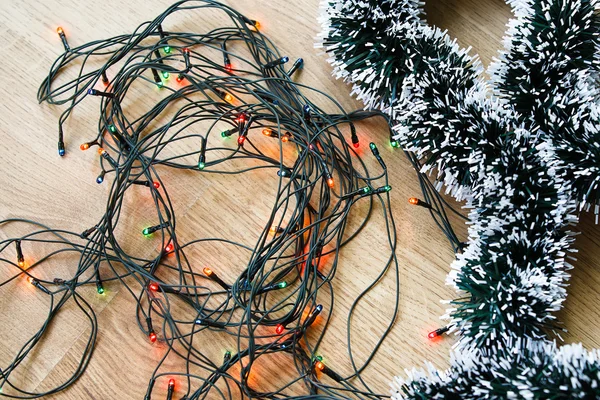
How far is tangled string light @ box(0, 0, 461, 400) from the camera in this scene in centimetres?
100

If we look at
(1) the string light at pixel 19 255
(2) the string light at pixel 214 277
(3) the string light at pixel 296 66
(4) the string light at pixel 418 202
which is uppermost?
(3) the string light at pixel 296 66

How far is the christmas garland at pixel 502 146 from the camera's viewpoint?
85cm

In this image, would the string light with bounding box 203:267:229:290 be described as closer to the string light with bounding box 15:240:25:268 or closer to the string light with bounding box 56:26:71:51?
the string light with bounding box 15:240:25:268

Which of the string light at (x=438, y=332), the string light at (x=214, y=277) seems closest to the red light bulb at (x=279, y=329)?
the string light at (x=214, y=277)

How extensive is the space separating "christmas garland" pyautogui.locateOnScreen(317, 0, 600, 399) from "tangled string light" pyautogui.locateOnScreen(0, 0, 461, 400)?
11 centimetres

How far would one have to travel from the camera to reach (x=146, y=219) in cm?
108

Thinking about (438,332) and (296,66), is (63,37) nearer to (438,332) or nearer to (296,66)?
(296,66)

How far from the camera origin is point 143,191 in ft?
3.56

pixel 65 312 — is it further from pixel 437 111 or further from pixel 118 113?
pixel 437 111

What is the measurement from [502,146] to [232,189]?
0.44 meters

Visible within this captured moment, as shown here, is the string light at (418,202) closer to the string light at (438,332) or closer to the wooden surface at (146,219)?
the wooden surface at (146,219)

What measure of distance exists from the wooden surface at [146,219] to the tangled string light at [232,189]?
0.05 ft

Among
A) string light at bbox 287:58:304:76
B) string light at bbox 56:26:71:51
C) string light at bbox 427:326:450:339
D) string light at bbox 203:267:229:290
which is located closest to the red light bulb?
string light at bbox 203:267:229:290

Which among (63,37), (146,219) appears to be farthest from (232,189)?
(63,37)
